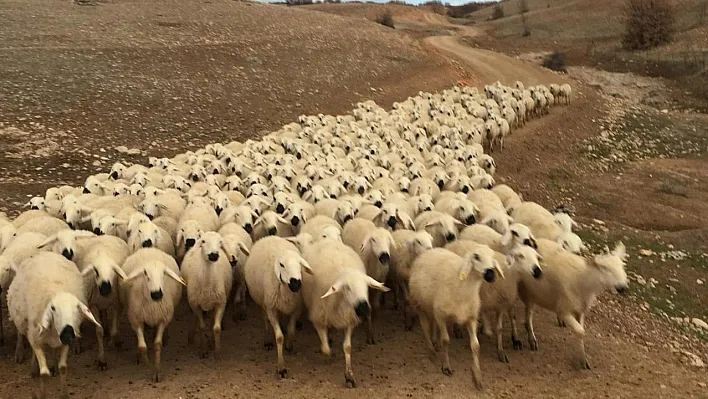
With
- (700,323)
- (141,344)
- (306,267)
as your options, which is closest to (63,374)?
(141,344)

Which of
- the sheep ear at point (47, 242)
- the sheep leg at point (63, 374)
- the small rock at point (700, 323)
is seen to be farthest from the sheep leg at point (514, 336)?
the sheep ear at point (47, 242)

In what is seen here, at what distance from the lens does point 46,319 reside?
695cm

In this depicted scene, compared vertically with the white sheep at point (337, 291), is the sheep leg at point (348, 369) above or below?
below

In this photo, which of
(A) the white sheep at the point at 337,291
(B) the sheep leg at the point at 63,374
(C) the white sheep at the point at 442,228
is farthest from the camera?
(C) the white sheep at the point at 442,228

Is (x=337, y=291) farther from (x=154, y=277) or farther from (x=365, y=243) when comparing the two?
(x=154, y=277)

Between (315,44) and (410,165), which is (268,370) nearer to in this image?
(410,165)

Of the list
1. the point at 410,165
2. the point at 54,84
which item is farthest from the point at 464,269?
the point at 54,84

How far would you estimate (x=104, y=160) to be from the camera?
17.9 m

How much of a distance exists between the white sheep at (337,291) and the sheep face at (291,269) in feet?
0.82

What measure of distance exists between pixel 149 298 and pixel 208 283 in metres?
0.83

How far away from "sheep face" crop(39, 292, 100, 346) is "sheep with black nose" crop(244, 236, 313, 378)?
2271 mm

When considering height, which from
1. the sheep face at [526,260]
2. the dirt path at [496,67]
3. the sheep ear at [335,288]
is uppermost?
the dirt path at [496,67]

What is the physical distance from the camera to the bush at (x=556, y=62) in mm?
35844

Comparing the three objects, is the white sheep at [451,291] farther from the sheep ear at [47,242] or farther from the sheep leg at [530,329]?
the sheep ear at [47,242]
